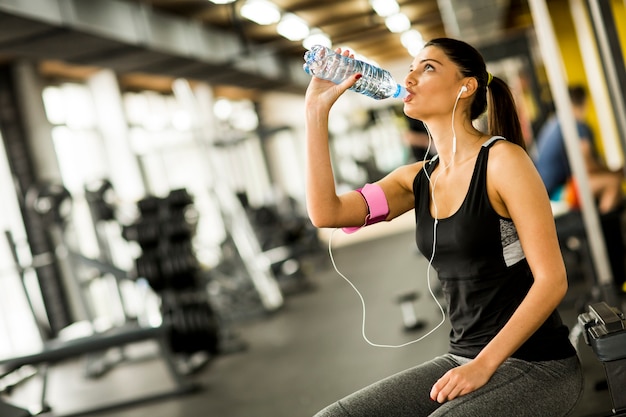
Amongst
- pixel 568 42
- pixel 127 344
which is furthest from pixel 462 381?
pixel 568 42

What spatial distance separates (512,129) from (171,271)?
4.17 metres

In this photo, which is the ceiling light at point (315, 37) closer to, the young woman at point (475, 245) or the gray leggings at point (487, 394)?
the young woman at point (475, 245)

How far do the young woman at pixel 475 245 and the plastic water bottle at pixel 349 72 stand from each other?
0.04 metres

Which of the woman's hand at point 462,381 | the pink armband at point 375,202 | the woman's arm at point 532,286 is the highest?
the pink armband at point 375,202

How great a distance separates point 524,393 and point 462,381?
0.40 ft

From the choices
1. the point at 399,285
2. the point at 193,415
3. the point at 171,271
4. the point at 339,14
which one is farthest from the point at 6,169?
the point at 339,14

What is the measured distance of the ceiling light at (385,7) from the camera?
10680 mm

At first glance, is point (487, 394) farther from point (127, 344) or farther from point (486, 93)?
point (127, 344)

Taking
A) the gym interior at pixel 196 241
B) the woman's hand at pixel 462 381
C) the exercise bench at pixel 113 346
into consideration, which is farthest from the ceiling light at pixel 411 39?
the woman's hand at pixel 462 381

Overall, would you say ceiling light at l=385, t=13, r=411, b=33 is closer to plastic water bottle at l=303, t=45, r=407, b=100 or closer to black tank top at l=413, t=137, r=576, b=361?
plastic water bottle at l=303, t=45, r=407, b=100

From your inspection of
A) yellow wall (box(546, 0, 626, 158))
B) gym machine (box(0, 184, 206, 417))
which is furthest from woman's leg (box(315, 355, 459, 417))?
yellow wall (box(546, 0, 626, 158))

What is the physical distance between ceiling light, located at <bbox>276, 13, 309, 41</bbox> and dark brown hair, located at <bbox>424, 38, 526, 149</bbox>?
8748mm

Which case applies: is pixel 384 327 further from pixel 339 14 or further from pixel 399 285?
pixel 339 14

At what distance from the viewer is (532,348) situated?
1.52 meters
